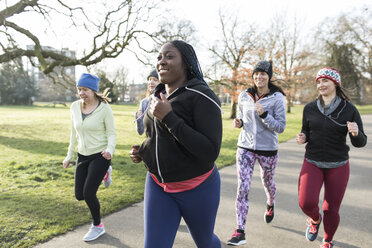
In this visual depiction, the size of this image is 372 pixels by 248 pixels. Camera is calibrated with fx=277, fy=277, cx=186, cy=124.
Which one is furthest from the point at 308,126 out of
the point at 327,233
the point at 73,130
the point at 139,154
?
the point at 73,130

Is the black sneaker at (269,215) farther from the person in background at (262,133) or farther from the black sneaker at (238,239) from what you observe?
the black sneaker at (238,239)

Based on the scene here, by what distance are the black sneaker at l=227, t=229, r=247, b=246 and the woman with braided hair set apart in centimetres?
113

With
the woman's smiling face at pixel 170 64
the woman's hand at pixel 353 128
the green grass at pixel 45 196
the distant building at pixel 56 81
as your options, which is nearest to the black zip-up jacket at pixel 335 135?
the woman's hand at pixel 353 128

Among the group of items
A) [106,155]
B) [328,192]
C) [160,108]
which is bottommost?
[328,192]

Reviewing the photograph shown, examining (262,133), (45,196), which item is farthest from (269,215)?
(45,196)

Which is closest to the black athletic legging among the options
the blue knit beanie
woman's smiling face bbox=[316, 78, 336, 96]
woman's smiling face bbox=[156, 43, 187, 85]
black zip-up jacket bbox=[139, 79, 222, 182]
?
the blue knit beanie

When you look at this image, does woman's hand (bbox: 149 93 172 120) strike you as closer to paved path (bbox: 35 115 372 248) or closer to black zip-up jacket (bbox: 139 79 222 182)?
black zip-up jacket (bbox: 139 79 222 182)

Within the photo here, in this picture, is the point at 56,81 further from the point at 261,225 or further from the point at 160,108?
the point at 160,108

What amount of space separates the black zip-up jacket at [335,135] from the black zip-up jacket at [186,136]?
1.71 meters

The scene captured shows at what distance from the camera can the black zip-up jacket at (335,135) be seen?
3.06 m

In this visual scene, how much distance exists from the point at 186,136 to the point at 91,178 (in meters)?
1.99

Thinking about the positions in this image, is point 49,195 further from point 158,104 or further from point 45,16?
point 45,16

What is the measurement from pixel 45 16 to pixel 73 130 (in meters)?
10.2

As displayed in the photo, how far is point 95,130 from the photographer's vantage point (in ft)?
11.7
